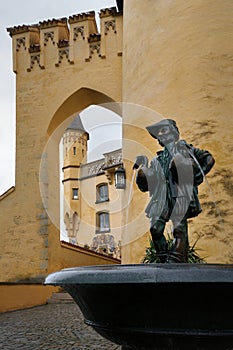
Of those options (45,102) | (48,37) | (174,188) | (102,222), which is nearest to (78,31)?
(48,37)

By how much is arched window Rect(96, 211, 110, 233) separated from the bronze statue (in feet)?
72.6

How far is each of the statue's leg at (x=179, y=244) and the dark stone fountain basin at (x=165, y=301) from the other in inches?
28.2

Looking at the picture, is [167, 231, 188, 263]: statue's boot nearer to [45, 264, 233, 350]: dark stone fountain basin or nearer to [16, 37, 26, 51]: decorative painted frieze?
[45, 264, 233, 350]: dark stone fountain basin

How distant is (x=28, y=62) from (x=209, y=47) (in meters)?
6.19

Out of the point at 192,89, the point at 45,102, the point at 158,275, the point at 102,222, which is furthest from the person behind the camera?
the point at 102,222

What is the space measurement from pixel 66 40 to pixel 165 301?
11627 mm

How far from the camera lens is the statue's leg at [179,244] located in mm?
2629

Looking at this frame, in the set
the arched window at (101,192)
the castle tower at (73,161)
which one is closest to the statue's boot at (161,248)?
the castle tower at (73,161)

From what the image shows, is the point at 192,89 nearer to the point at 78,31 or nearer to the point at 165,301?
the point at 78,31

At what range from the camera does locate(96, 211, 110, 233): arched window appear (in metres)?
25.3

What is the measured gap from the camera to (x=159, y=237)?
2.76m

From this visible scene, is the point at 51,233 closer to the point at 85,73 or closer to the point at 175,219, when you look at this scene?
the point at 85,73

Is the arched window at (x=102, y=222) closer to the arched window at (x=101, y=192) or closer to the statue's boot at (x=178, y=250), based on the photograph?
the arched window at (x=101, y=192)

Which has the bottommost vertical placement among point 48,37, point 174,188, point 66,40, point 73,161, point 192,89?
point 174,188
